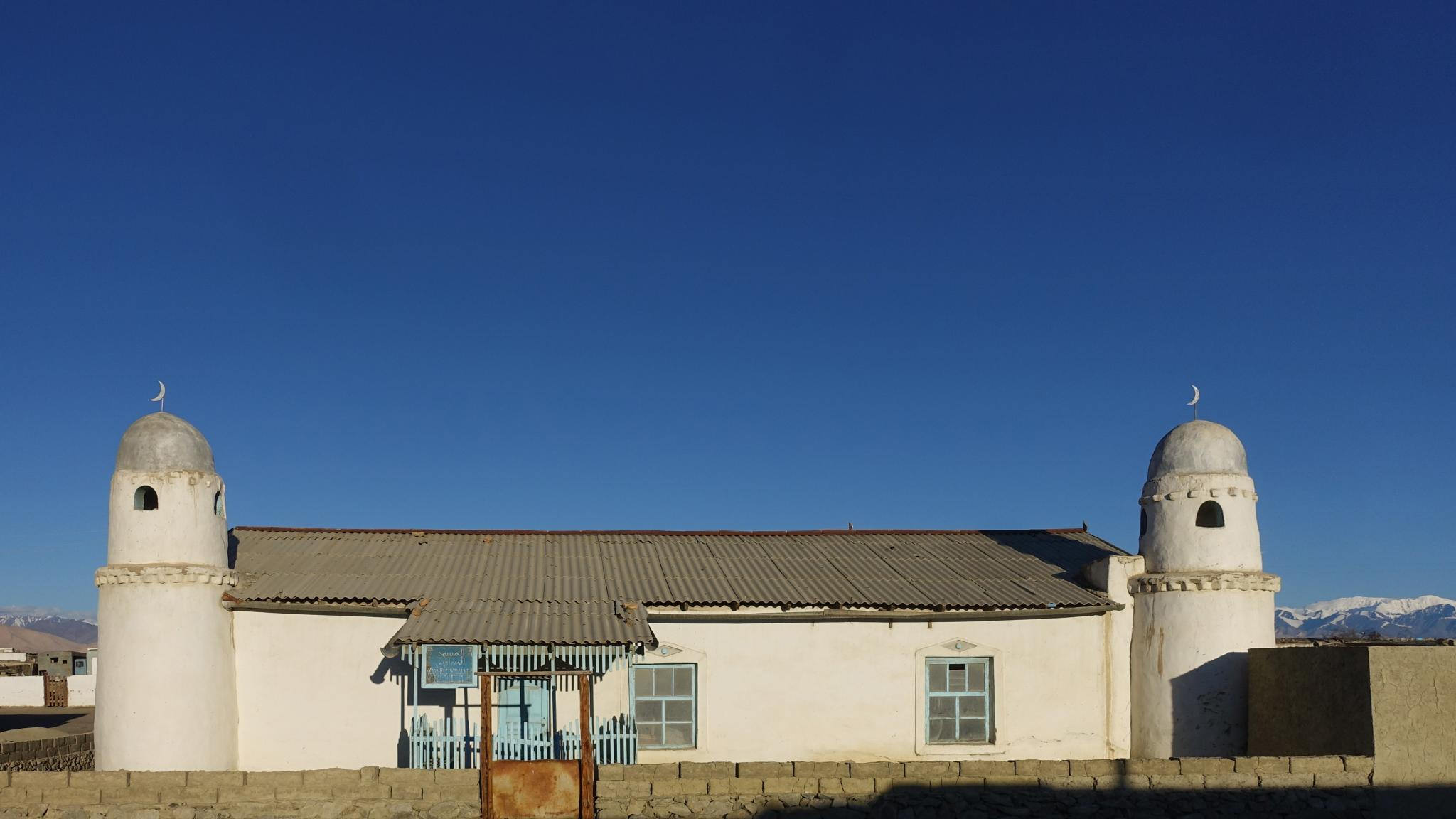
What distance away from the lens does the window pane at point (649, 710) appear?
16234 mm

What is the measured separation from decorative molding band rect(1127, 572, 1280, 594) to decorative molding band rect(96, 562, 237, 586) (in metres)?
13.6

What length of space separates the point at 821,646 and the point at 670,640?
2187 mm

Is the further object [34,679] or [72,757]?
[34,679]

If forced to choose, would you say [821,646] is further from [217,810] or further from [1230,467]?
[217,810]

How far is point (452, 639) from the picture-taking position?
1469 centimetres

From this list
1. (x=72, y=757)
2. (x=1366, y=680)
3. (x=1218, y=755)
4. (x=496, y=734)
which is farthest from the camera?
(x=72, y=757)

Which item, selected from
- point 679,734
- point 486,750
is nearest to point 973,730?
point 679,734

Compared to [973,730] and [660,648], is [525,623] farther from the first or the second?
[973,730]

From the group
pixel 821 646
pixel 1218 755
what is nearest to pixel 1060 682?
pixel 1218 755

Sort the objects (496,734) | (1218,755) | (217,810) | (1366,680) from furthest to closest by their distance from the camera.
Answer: (1218,755) → (496,734) → (1366,680) → (217,810)

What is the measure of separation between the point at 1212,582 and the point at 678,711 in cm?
793

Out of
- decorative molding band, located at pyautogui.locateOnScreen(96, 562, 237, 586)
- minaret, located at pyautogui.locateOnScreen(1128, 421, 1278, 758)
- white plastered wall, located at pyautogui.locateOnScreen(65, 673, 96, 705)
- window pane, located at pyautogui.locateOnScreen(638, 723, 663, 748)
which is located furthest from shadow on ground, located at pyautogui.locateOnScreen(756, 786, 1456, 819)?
white plastered wall, located at pyautogui.locateOnScreen(65, 673, 96, 705)

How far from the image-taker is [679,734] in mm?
16312

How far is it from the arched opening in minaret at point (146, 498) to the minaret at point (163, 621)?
1 centimetres
